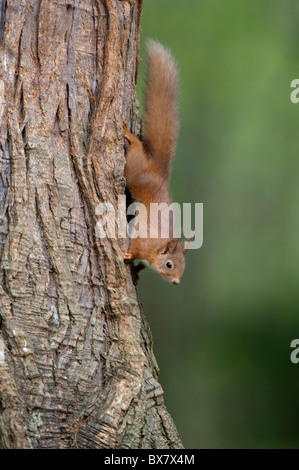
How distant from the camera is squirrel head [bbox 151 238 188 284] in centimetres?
363

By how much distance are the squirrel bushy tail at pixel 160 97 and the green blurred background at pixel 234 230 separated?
3345 mm

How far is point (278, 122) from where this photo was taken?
6.99m

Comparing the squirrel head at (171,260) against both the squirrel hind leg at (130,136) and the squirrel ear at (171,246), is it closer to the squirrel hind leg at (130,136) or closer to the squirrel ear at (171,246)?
the squirrel ear at (171,246)

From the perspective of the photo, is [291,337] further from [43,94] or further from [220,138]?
[43,94]

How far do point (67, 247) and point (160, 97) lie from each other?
1116 millimetres

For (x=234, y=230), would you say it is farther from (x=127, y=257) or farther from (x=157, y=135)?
(x=127, y=257)

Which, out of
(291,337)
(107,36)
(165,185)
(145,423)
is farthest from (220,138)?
(145,423)

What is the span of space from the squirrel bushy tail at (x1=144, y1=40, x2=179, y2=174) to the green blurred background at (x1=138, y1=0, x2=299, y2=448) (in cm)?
335

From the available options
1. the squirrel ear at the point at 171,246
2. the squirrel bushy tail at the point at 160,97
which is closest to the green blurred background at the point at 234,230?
the squirrel ear at the point at 171,246

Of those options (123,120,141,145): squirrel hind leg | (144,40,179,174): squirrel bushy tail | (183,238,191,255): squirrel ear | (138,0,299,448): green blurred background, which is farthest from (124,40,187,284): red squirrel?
(138,0,299,448): green blurred background

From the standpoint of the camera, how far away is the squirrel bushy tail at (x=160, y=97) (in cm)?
339

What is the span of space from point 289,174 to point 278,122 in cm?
56

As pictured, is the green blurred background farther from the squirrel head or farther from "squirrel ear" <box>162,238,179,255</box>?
"squirrel ear" <box>162,238,179,255</box>
